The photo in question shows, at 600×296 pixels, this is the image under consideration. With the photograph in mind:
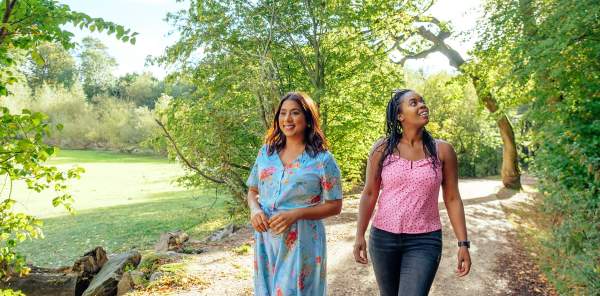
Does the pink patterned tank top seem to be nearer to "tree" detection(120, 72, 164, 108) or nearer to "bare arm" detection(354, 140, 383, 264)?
"bare arm" detection(354, 140, 383, 264)

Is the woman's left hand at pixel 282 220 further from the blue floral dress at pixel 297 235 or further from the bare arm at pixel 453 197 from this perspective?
the bare arm at pixel 453 197

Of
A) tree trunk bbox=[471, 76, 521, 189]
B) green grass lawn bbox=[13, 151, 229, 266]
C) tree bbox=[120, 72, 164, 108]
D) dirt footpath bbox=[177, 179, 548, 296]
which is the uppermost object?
tree bbox=[120, 72, 164, 108]

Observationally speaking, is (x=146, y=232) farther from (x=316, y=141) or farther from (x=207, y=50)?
(x=316, y=141)

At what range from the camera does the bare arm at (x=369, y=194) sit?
10.3 feet

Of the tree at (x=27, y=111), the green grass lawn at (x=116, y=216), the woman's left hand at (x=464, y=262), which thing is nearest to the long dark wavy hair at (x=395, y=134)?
the woman's left hand at (x=464, y=262)

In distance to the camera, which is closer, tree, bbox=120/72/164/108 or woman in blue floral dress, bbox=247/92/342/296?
woman in blue floral dress, bbox=247/92/342/296

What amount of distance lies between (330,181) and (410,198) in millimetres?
564

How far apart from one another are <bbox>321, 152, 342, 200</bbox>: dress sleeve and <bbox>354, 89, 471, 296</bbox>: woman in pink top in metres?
0.41

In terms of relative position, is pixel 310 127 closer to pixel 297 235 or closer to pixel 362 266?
pixel 297 235

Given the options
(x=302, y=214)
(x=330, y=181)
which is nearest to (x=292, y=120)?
(x=330, y=181)

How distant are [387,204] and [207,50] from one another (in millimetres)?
8125

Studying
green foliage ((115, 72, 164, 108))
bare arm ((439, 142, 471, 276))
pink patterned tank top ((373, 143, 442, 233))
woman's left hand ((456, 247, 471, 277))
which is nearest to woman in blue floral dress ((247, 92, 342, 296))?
pink patterned tank top ((373, 143, 442, 233))

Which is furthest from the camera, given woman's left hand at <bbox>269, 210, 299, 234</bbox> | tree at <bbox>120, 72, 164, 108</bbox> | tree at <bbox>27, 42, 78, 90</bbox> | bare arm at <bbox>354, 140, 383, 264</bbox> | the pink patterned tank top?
tree at <bbox>27, 42, 78, 90</bbox>

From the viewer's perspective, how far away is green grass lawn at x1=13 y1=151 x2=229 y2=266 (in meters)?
14.3
